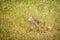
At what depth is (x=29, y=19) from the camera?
2756 mm

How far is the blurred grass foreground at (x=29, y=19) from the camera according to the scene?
2527 millimetres

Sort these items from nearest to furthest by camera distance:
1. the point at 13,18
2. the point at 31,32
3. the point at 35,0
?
the point at 31,32 → the point at 13,18 → the point at 35,0

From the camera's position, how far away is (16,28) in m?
2.61

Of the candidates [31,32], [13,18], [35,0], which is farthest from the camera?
[35,0]

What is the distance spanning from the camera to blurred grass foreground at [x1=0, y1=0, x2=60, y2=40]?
2.53 metres

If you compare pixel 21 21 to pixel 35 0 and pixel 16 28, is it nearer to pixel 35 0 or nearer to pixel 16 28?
pixel 16 28

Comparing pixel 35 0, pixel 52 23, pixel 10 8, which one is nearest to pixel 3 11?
pixel 10 8

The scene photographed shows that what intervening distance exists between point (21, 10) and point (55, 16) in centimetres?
67

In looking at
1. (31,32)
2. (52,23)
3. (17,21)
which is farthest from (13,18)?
(52,23)

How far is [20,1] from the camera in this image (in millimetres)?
3029

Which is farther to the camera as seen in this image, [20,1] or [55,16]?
[20,1]

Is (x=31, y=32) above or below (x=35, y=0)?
below

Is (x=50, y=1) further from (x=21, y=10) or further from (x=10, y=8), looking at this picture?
(x=10, y=8)

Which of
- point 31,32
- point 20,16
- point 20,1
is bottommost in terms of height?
point 31,32
